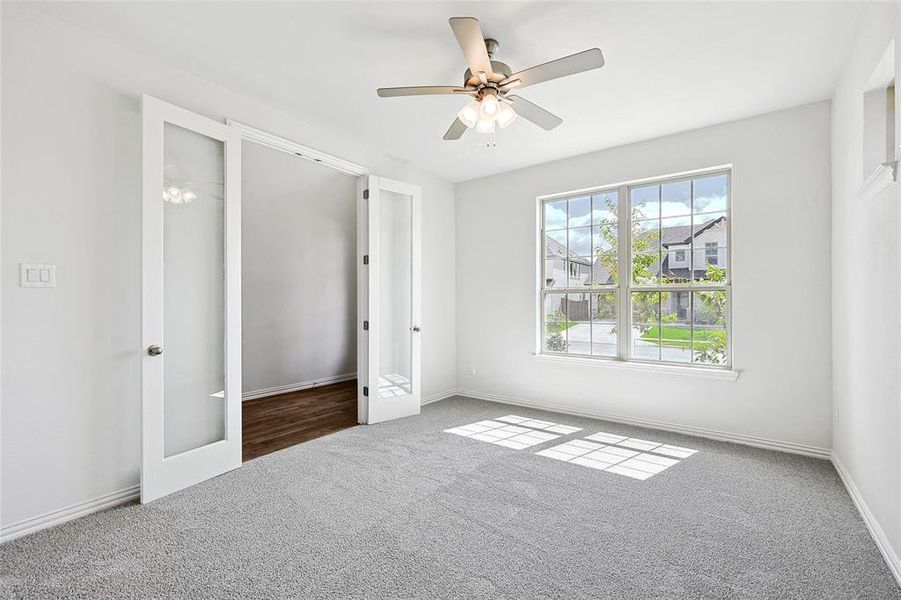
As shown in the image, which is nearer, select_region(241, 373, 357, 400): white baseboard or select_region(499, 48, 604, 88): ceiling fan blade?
select_region(499, 48, 604, 88): ceiling fan blade

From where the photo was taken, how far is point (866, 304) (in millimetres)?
2387

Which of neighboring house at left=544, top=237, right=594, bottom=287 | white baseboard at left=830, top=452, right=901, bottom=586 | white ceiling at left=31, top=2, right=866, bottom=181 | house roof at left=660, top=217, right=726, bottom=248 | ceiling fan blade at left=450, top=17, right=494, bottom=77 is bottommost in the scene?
white baseboard at left=830, top=452, right=901, bottom=586

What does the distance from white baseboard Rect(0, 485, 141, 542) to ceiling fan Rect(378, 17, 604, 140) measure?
9.28 feet

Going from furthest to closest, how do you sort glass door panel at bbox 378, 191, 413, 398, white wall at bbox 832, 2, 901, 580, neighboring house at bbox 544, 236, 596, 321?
neighboring house at bbox 544, 236, 596, 321
glass door panel at bbox 378, 191, 413, 398
white wall at bbox 832, 2, 901, 580

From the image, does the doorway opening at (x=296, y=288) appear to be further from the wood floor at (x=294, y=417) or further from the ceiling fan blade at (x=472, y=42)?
the ceiling fan blade at (x=472, y=42)

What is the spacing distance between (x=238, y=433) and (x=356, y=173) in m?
2.53

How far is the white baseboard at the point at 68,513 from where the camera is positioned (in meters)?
2.16

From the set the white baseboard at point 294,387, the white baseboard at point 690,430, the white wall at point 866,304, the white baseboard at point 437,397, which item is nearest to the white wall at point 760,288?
the white baseboard at point 690,430

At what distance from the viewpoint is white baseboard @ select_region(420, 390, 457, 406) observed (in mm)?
5012

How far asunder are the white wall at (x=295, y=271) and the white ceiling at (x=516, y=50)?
8.25ft

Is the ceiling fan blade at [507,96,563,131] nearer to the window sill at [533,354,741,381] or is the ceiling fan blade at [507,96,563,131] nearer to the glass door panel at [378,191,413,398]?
the glass door panel at [378,191,413,398]

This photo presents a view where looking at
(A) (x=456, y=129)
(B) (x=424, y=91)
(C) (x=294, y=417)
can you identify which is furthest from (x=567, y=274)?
(C) (x=294, y=417)

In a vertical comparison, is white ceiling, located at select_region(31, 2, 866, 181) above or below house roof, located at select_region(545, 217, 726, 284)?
above

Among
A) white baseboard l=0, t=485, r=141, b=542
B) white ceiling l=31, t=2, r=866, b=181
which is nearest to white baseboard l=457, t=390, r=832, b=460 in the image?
white ceiling l=31, t=2, r=866, b=181
